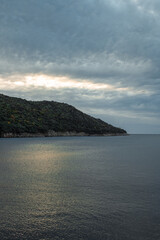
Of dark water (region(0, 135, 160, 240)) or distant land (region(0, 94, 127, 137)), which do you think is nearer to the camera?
dark water (region(0, 135, 160, 240))

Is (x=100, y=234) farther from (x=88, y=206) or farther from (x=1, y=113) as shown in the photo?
(x=1, y=113)

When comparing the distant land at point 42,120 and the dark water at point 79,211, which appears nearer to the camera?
the dark water at point 79,211

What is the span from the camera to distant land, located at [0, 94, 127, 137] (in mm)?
115700

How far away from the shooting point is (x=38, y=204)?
9.78 m

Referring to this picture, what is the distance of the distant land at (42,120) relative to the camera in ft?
380

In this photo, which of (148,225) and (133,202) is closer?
(148,225)

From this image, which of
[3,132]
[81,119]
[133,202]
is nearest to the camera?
[133,202]

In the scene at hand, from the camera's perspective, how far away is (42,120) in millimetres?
144250

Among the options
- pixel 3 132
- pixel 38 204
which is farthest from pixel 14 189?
pixel 3 132

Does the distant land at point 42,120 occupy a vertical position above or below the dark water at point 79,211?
above

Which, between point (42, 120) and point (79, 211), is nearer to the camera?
point (79, 211)

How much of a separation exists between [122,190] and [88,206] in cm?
390

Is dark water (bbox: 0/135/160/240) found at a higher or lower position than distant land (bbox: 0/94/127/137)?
lower

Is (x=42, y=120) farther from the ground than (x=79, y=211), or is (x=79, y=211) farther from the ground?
(x=42, y=120)
